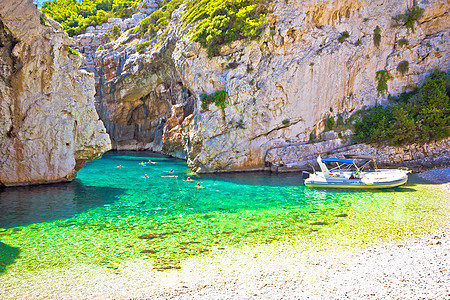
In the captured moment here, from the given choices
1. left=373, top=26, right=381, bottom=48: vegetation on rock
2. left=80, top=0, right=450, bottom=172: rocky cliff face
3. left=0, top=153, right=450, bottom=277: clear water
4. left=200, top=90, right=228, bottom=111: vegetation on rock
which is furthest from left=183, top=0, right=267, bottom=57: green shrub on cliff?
left=0, top=153, right=450, bottom=277: clear water

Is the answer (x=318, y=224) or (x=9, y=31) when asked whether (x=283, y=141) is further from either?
(x=9, y=31)

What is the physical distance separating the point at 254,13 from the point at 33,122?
2490 centimetres

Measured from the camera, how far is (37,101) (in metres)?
23.1

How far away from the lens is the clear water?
10.9m

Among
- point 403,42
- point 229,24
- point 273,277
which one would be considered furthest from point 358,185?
point 229,24

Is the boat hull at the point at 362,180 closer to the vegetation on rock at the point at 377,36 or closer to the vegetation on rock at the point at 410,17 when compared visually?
the vegetation on rock at the point at 377,36

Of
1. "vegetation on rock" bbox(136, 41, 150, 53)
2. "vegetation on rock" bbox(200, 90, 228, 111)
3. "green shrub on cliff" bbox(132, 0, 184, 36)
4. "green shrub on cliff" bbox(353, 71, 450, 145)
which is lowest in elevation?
"green shrub on cliff" bbox(353, 71, 450, 145)

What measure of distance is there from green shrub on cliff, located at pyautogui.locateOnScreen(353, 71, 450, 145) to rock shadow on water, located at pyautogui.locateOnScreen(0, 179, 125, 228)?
82.6 ft

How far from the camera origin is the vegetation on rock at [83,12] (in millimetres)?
61938

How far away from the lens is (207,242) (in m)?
11.6

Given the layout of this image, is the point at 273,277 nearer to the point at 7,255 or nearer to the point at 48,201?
the point at 7,255

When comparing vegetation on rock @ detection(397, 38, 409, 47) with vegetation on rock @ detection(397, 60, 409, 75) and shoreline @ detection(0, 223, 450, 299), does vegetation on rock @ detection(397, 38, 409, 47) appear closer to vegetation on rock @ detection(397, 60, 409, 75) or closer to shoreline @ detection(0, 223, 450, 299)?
vegetation on rock @ detection(397, 60, 409, 75)

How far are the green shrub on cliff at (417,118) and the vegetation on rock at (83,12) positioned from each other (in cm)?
5844

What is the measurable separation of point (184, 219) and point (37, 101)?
17.0 meters
